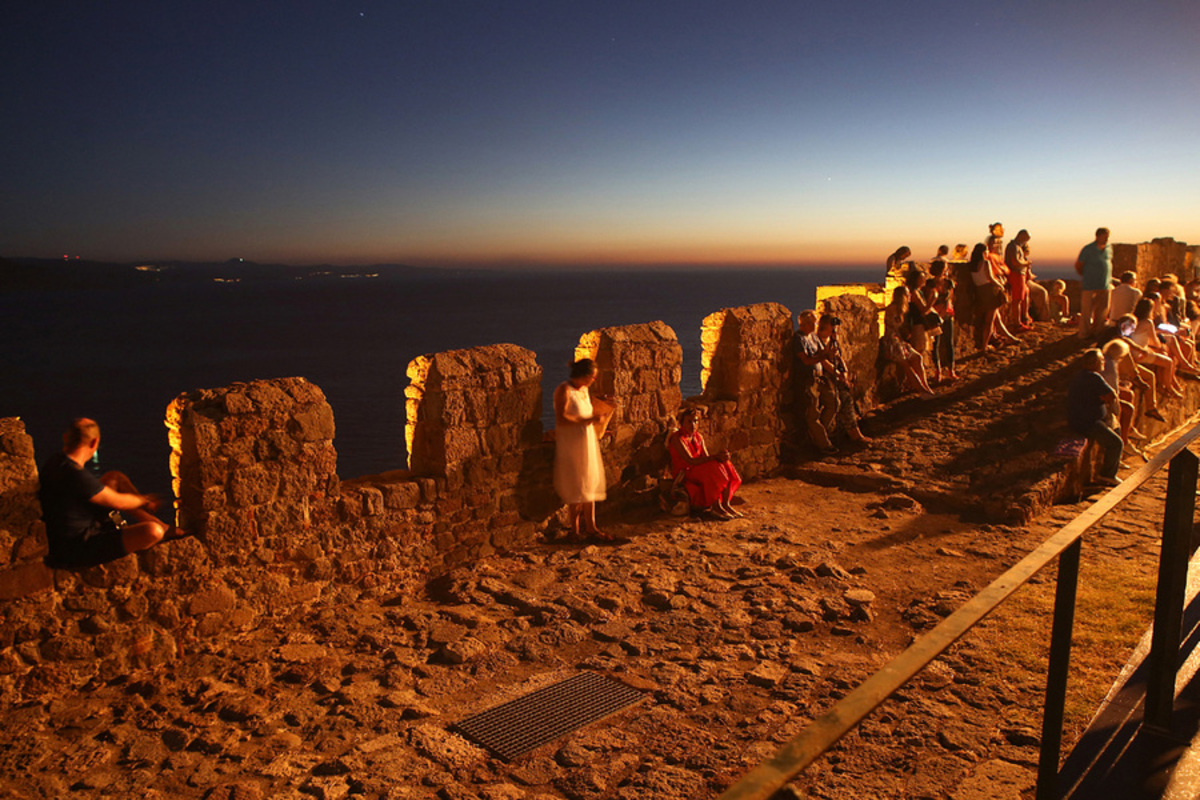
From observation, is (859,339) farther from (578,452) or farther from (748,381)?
(578,452)

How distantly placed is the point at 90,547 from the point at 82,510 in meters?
0.22

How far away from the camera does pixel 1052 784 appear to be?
260 cm

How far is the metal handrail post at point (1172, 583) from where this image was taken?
10.3 feet

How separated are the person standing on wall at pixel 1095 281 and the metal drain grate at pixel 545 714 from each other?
1085 cm

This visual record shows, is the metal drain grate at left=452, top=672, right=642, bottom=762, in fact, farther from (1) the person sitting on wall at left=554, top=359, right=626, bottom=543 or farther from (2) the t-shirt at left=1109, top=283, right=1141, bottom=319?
(2) the t-shirt at left=1109, top=283, right=1141, bottom=319

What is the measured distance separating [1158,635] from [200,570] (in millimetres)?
5145

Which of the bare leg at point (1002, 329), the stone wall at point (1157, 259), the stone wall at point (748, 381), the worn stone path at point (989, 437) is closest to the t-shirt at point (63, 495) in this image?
the stone wall at point (748, 381)

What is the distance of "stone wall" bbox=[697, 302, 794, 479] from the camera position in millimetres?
9336

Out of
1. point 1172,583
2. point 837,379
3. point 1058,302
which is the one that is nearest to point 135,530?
point 1172,583

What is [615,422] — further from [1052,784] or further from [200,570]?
[1052,784]

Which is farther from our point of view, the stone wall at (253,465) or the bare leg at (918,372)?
the bare leg at (918,372)

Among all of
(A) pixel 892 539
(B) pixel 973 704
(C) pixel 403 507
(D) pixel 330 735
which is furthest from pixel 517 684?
(A) pixel 892 539

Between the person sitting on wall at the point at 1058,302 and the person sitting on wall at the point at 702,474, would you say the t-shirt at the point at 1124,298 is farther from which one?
the person sitting on wall at the point at 702,474

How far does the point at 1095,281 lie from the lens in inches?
Answer: 489
